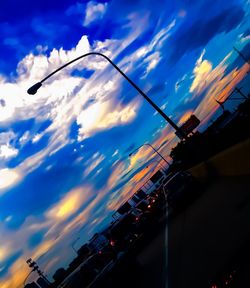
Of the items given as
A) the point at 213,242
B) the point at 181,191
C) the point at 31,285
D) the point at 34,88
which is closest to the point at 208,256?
the point at 213,242

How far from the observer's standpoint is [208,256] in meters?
8.56

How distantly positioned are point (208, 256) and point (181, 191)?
38.6 feet

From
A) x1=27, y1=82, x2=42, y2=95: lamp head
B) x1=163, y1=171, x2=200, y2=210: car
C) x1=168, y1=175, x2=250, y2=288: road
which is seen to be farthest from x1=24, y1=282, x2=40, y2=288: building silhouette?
x1=168, y1=175, x2=250, y2=288: road

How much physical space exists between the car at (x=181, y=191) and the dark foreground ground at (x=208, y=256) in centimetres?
496

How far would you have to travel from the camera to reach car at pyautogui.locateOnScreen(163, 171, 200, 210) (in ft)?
65.9

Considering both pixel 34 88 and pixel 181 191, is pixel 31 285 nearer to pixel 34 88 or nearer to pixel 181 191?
pixel 181 191

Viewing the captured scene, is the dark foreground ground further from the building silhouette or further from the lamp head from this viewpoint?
the building silhouette

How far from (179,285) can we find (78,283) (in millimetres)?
6205

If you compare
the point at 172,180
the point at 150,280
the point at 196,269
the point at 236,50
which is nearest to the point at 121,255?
the point at 150,280

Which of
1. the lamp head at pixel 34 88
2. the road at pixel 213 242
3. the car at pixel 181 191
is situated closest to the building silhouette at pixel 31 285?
the car at pixel 181 191

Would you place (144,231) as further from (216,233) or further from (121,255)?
(216,233)

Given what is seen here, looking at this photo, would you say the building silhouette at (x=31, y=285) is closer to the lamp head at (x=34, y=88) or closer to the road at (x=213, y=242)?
the lamp head at (x=34, y=88)

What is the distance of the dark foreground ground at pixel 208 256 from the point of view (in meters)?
6.88

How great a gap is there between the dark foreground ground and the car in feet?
16.3
